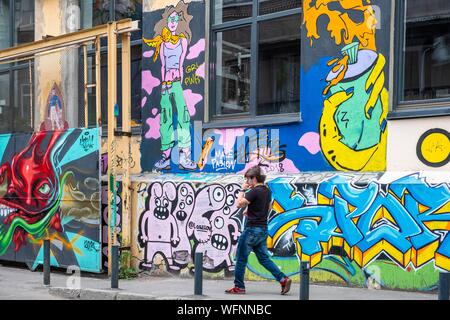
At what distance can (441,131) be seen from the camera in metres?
8.35

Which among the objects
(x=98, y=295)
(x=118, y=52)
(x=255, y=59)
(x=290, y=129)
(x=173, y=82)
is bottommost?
(x=98, y=295)

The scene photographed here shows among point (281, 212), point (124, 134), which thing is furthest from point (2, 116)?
point (281, 212)

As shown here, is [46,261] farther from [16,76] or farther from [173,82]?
[16,76]

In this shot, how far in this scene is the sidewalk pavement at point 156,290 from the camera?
27.0 feet

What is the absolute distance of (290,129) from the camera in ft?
32.7

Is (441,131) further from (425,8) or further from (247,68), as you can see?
(247,68)

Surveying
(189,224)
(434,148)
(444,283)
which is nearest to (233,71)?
(189,224)

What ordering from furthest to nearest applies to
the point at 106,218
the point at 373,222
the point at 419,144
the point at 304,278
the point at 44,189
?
the point at 44,189, the point at 106,218, the point at 373,222, the point at 419,144, the point at 304,278

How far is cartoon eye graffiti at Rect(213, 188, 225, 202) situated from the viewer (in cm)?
1031

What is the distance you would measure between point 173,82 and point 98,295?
4.54 metres

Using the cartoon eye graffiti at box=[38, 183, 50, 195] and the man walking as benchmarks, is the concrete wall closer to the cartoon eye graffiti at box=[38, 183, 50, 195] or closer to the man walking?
the man walking

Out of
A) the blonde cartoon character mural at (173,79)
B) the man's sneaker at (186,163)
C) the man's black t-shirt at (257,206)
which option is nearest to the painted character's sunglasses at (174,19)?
the blonde cartoon character mural at (173,79)
